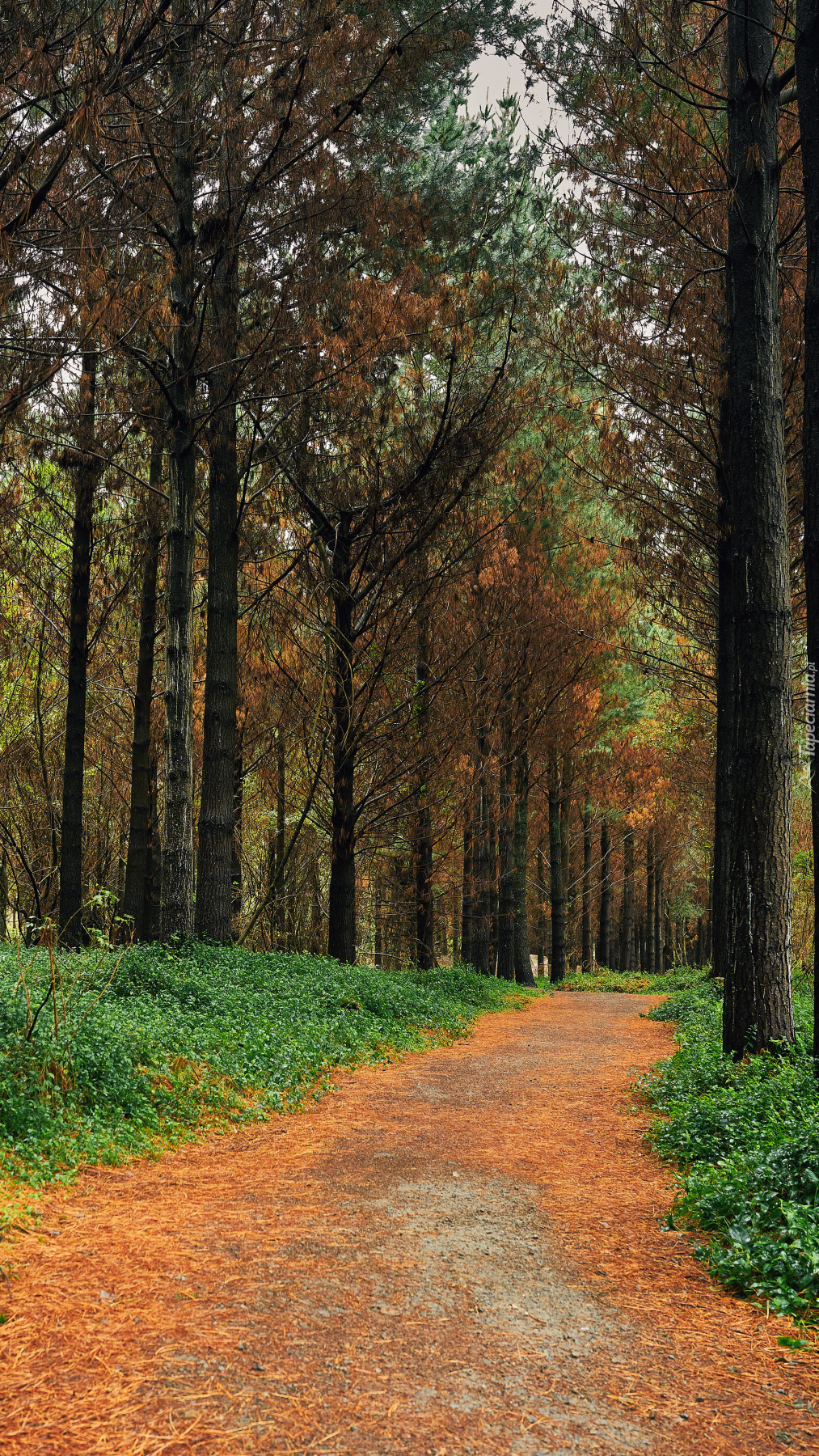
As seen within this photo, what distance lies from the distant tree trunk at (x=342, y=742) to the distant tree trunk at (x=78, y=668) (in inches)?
133

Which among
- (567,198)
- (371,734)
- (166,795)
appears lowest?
(166,795)

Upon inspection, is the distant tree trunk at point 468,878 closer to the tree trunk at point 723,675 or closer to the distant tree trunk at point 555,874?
the distant tree trunk at point 555,874

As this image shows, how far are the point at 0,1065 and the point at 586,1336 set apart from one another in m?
3.45

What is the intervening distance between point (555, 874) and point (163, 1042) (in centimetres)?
1675

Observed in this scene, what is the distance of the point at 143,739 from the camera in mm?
13242

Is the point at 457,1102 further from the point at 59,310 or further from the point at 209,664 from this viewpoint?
the point at 59,310

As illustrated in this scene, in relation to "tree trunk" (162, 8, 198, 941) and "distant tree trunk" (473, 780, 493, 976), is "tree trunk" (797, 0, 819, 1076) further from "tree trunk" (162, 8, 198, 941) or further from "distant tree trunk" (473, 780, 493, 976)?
"distant tree trunk" (473, 780, 493, 976)

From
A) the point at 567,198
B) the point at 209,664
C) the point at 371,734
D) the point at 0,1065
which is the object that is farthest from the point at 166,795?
the point at 567,198

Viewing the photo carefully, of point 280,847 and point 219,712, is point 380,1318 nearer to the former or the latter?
point 219,712

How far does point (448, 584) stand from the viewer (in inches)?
537

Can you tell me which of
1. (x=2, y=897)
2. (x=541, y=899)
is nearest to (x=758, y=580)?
(x=2, y=897)

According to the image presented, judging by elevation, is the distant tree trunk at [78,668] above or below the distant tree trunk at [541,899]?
above

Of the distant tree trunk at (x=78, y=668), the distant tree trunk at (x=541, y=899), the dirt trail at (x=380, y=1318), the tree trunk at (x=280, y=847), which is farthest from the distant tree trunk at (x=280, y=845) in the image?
the distant tree trunk at (x=541, y=899)

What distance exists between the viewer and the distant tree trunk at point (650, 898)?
30.9 meters
